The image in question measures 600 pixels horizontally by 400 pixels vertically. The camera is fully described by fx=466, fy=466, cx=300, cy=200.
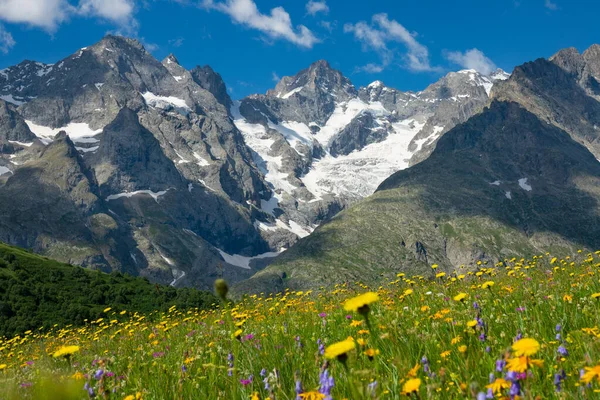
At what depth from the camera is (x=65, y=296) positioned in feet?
169

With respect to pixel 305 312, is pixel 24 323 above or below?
above

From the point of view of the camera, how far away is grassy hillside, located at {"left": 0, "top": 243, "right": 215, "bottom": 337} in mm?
44438

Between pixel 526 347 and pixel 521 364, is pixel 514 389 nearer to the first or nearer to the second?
pixel 521 364

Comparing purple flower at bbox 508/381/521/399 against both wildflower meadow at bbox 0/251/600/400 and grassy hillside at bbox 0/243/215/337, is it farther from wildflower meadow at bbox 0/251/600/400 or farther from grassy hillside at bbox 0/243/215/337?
grassy hillside at bbox 0/243/215/337

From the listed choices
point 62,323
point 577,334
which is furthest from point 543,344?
point 62,323

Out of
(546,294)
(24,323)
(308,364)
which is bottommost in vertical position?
(546,294)

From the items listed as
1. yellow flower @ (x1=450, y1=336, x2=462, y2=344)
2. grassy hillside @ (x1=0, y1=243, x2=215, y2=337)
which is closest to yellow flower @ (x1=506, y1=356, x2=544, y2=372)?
yellow flower @ (x1=450, y1=336, x2=462, y2=344)

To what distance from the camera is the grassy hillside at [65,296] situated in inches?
1750

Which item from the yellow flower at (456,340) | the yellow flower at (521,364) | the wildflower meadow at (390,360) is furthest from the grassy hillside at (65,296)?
the yellow flower at (521,364)

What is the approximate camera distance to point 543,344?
4.86 meters

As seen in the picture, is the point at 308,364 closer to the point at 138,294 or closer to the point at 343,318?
the point at 343,318

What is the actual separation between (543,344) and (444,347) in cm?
125

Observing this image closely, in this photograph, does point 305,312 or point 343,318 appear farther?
point 305,312

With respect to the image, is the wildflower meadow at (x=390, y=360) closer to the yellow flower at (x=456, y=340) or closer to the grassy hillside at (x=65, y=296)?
the yellow flower at (x=456, y=340)
